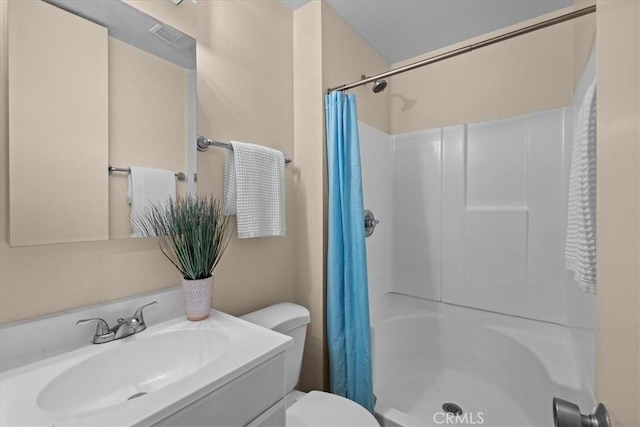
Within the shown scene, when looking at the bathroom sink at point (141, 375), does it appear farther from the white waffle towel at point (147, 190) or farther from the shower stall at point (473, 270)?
the shower stall at point (473, 270)

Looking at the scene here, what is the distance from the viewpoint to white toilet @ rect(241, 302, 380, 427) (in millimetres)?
1125

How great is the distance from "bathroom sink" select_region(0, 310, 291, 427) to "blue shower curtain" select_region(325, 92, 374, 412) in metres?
0.64

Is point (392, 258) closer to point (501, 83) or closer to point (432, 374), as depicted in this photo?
point (432, 374)

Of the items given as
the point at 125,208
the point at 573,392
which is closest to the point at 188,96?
the point at 125,208

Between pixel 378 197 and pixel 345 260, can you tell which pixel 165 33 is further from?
pixel 378 197

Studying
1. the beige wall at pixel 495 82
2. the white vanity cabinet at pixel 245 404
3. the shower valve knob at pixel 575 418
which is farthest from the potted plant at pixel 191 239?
the beige wall at pixel 495 82

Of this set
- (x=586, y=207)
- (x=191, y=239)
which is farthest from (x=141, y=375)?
(x=586, y=207)

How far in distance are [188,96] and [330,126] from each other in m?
0.69

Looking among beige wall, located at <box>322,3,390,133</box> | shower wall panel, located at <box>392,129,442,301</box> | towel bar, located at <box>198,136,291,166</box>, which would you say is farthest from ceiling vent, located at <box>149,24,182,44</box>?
shower wall panel, located at <box>392,129,442,301</box>

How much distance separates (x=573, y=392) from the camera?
1.27 meters

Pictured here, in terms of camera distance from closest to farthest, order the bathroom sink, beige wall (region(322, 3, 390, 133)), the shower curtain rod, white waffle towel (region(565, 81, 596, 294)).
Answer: the bathroom sink → white waffle towel (region(565, 81, 596, 294)) → the shower curtain rod → beige wall (region(322, 3, 390, 133))

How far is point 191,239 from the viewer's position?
3.36ft

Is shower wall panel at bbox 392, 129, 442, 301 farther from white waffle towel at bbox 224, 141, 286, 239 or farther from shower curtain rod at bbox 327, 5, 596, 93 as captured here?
white waffle towel at bbox 224, 141, 286, 239

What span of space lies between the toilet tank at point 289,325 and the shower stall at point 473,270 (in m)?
0.46
